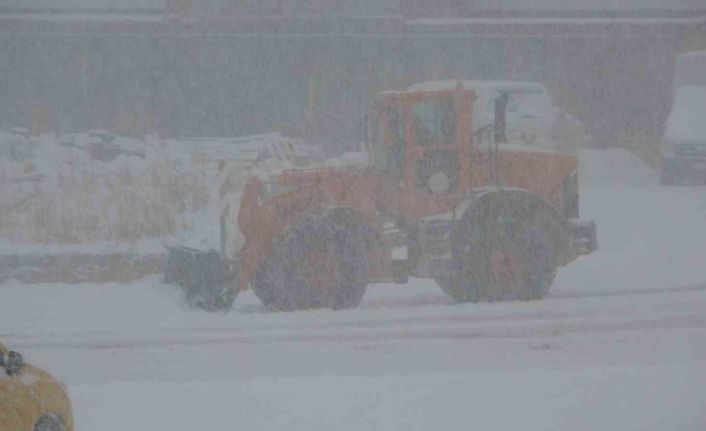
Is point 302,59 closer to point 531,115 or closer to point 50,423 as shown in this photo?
point 531,115

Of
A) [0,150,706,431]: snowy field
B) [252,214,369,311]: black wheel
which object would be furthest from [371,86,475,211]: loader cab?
[0,150,706,431]: snowy field

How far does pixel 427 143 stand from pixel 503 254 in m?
0.94

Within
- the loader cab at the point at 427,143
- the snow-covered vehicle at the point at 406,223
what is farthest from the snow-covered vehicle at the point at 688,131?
the loader cab at the point at 427,143

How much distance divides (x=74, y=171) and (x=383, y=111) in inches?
152

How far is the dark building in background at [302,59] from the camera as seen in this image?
10656 mm

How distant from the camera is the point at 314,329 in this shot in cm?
713

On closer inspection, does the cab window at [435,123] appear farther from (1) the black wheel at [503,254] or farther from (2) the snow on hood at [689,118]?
(2) the snow on hood at [689,118]

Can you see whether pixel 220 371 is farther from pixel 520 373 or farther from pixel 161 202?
pixel 161 202

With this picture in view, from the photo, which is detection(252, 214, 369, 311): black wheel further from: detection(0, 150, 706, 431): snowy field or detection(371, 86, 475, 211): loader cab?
detection(371, 86, 475, 211): loader cab

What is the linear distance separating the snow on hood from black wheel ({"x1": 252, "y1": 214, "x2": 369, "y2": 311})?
4.03 metres

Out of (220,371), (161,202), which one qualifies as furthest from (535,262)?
(161,202)

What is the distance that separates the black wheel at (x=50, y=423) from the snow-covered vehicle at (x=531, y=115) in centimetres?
435

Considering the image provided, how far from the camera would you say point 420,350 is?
6.60 meters

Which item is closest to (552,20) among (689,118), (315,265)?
(689,118)
